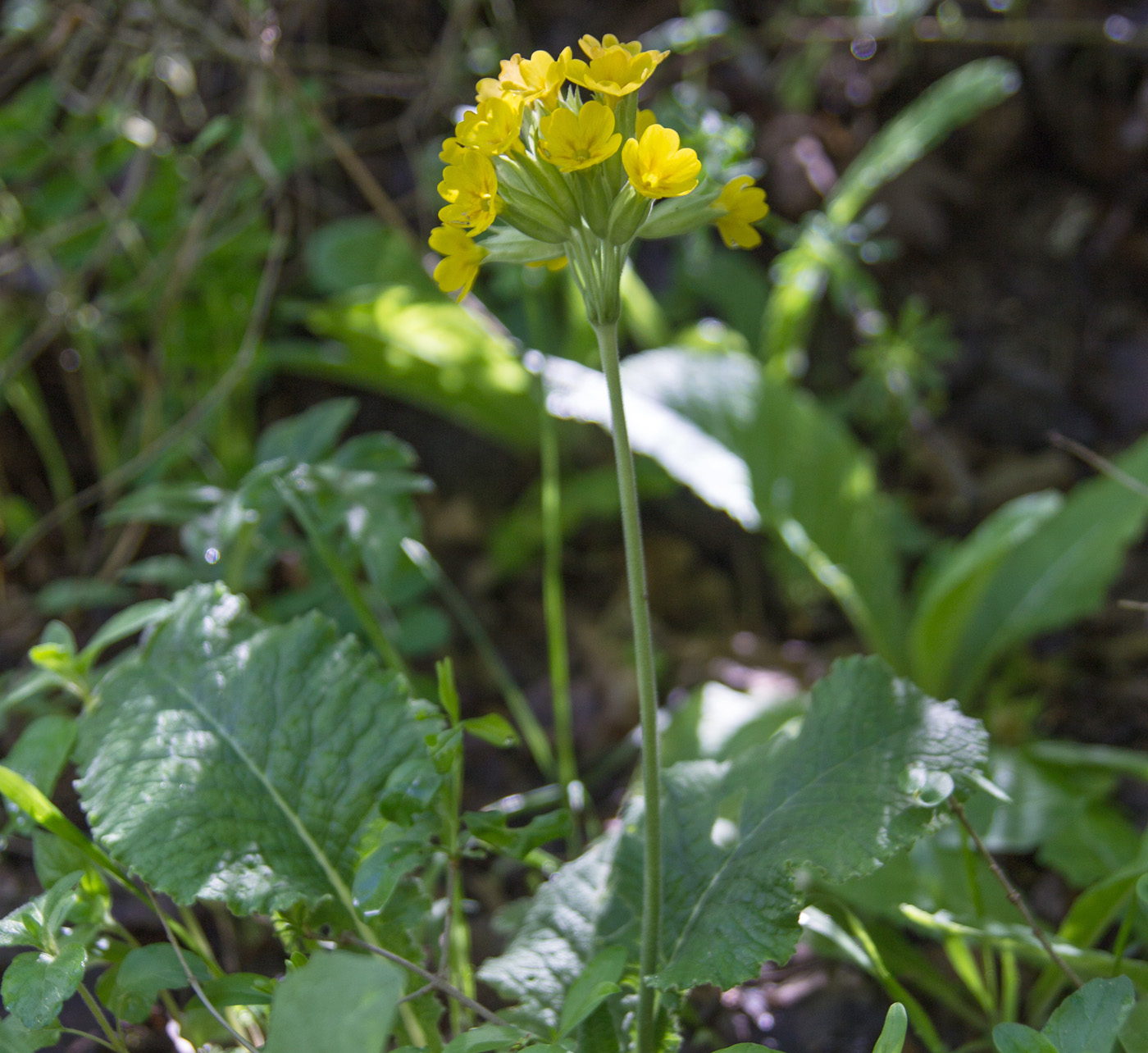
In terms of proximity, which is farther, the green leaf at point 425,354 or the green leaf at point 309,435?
the green leaf at point 425,354

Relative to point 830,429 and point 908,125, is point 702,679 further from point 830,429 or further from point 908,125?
point 908,125

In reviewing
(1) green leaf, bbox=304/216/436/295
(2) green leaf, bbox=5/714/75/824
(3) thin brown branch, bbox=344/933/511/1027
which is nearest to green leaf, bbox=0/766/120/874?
(2) green leaf, bbox=5/714/75/824

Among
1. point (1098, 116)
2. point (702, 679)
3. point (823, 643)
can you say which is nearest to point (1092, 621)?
point (823, 643)

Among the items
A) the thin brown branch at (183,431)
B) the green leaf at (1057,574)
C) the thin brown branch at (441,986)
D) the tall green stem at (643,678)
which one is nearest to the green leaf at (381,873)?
the thin brown branch at (441,986)

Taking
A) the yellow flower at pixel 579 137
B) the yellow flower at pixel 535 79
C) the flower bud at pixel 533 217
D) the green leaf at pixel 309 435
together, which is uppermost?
the yellow flower at pixel 535 79

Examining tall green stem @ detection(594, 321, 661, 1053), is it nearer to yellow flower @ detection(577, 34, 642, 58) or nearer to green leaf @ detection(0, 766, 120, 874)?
yellow flower @ detection(577, 34, 642, 58)

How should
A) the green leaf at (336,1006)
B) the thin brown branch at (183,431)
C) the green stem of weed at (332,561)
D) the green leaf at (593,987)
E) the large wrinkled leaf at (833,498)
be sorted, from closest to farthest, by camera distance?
the green leaf at (336,1006) → the green leaf at (593,987) → the green stem of weed at (332,561) → the thin brown branch at (183,431) → the large wrinkled leaf at (833,498)

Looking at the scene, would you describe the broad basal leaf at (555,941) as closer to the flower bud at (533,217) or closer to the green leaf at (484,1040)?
the green leaf at (484,1040)
